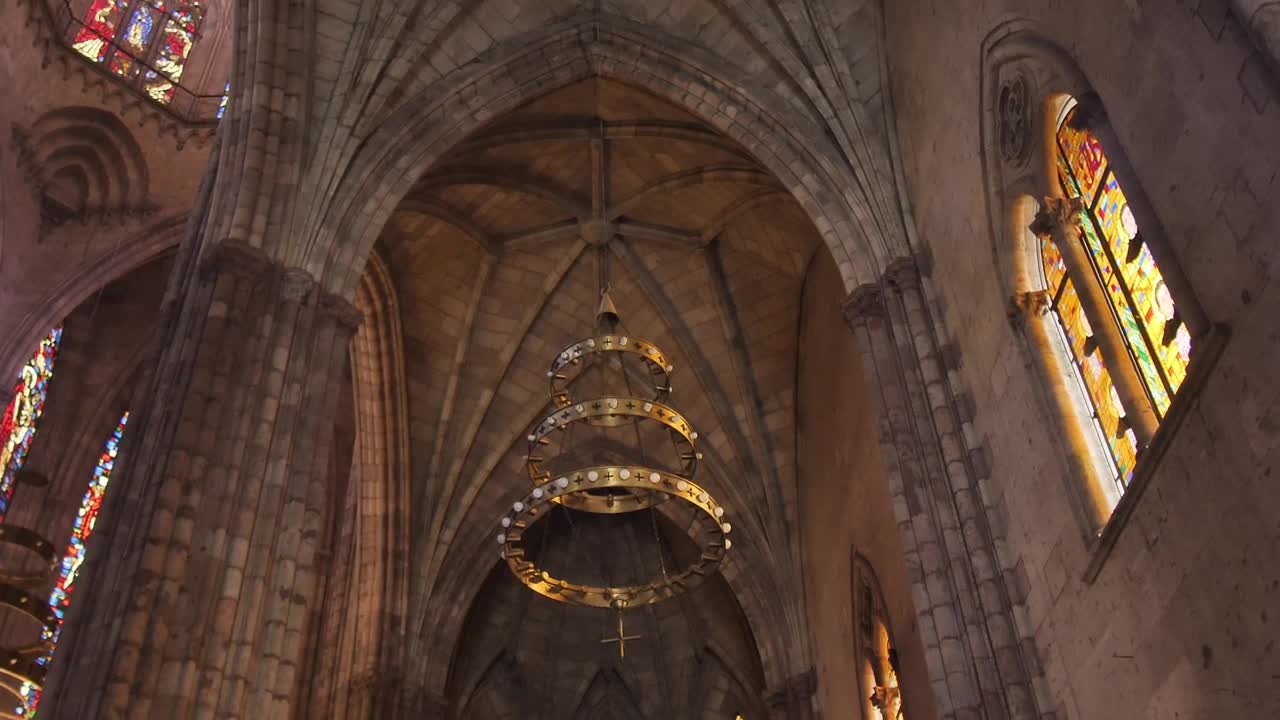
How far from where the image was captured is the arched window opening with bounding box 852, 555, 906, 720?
14164mm

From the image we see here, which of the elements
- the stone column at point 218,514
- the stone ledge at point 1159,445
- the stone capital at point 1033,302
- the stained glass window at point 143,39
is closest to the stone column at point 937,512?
the stone ledge at point 1159,445

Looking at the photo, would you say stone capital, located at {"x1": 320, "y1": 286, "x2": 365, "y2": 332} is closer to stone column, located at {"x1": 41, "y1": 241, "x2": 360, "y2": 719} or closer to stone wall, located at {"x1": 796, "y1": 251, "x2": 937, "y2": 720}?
stone column, located at {"x1": 41, "y1": 241, "x2": 360, "y2": 719}

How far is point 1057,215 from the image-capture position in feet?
30.6

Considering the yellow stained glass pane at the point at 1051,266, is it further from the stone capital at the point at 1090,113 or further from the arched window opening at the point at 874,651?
the arched window opening at the point at 874,651

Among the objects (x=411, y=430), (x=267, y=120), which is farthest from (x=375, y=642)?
(x=267, y=120)

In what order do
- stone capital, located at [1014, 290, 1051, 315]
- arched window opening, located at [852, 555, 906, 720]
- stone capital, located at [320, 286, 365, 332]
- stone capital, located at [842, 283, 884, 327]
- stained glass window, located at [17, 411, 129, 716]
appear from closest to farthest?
stone capital, located at [1014, 290, 1051, 315]
stone capital, located at [320, 286, 365, 332]
stone capital, located at [842, 283, 884, 327]
arched window opening, located at [852, 555, 906, 720]
stained glass window, located at [17, 411, 129, 716]

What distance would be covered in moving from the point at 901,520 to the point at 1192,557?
379cm

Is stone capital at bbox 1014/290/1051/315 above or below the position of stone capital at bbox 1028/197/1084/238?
below

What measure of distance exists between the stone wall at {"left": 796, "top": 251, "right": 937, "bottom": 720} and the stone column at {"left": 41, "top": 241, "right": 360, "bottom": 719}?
6.54 meters

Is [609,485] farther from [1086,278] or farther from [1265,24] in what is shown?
[1265,24]

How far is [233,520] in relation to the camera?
31.9ft

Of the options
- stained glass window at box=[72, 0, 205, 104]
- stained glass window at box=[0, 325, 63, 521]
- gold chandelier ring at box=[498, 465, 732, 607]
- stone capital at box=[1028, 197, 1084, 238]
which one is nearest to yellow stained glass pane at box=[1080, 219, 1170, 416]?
stone capital at box=[1028, 197, 1084, 238]

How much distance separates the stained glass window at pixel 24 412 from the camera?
16812 millimetres

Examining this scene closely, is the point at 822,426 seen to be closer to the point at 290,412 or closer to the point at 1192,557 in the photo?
the point at 290,412
